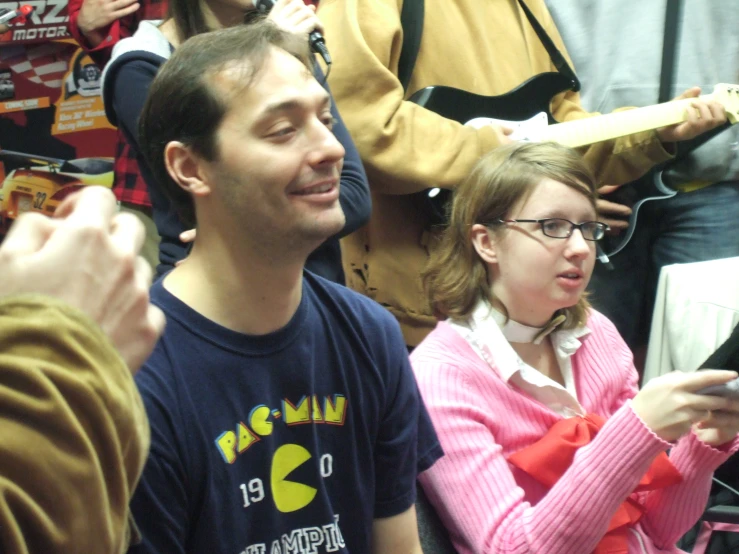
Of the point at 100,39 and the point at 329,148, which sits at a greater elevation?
the point at 329,148

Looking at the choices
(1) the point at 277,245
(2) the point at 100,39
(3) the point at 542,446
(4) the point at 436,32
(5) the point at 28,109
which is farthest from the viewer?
(5) the point at 28,109

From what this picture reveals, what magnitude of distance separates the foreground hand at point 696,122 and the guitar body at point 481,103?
0.82 feet

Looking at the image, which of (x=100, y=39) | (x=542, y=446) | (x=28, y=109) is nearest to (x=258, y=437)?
(x=542, y=446)

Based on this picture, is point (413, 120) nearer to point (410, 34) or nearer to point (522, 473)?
point (410, 34)

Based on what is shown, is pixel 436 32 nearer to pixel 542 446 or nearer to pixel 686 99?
pixel 686 99

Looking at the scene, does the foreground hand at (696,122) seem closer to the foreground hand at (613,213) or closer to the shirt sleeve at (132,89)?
the foreground hand at (613,213)

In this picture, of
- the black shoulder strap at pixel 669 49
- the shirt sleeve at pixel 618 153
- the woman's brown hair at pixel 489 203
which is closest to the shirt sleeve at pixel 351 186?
the woman's brown hair at pixel 489 203

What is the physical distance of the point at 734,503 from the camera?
1.75 m

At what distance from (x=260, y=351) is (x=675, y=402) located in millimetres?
637

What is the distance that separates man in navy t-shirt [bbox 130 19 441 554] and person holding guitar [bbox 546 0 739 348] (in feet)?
3.46

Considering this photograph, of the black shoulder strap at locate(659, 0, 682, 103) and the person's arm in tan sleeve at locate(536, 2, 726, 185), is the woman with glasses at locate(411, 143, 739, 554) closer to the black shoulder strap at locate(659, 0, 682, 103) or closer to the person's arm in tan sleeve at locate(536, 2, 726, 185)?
the person's arm in tan sleeve at locate(536, 2, 726, 185)

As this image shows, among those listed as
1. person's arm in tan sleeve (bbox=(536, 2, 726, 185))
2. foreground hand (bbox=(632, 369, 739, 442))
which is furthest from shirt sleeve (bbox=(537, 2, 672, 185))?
foreground hand (bbox=(632, 369, 739, 442))

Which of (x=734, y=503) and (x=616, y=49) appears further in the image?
(x=616, y=49)

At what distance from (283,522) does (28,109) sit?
215cm
